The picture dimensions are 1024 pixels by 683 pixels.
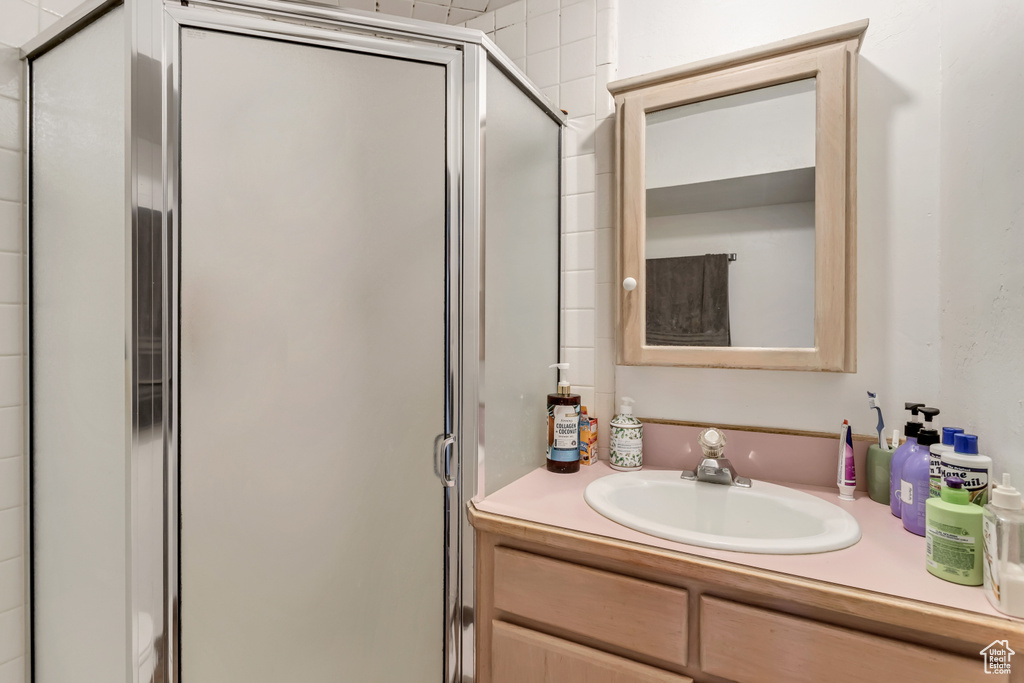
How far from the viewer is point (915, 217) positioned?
104cm

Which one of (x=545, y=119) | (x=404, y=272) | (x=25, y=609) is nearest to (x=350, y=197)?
(x=404, y=272)

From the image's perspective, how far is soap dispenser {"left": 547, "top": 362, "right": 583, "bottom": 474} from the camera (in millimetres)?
1230

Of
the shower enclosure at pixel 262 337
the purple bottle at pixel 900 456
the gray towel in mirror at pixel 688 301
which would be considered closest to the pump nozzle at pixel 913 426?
the purple bottle at pixel 900 456

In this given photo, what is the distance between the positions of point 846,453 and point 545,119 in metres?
1.08

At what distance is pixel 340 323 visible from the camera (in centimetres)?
98

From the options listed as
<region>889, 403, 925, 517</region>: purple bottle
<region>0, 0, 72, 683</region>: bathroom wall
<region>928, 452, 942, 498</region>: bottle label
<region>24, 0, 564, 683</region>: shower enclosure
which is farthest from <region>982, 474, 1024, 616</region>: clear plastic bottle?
<region>0, 0, 72, 683</region>: bathroom wall

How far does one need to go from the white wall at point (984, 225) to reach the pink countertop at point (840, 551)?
213 mm

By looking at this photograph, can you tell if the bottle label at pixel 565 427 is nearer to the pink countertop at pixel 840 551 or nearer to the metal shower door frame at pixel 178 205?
the pink countertop at pixel 840 551

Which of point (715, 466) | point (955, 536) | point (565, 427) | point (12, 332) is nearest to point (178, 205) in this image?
point (12, 332)

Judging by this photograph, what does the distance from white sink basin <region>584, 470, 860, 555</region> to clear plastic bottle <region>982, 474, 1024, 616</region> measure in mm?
192

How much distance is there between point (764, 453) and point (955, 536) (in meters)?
0.49

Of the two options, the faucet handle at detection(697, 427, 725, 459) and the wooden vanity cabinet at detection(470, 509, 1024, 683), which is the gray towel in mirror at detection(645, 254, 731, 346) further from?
the wooden vanity cabinet at detection(470, 509, 1024, 683)

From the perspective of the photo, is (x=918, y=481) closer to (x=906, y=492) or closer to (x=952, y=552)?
(x=906, y=492)

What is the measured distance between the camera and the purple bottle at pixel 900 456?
91 centimetres
